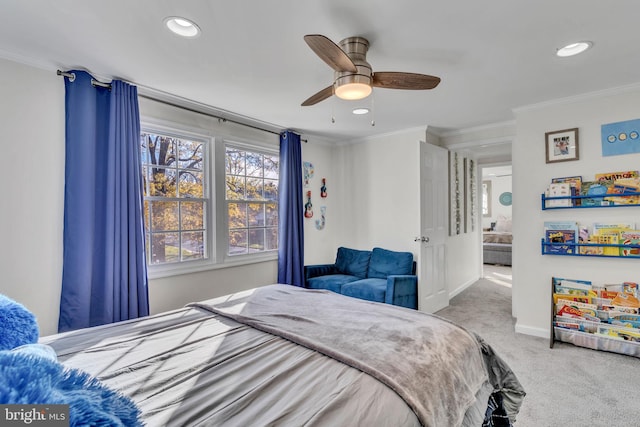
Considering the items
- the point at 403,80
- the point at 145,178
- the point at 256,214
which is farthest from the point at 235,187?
the point at 403,80

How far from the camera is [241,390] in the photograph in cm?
105

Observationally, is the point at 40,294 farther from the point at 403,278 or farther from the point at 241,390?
the point at 403,278

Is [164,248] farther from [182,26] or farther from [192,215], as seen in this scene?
[182,26]

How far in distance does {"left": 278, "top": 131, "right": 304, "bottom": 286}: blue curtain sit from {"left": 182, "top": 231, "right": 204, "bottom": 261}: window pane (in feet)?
3.27

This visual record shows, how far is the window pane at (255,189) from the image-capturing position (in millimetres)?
3752

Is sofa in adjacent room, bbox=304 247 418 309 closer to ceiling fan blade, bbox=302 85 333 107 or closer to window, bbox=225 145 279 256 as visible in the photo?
window, bbox=225 145 279 256

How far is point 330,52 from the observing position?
5.16 ft

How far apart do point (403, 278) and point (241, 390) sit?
2.60 meters

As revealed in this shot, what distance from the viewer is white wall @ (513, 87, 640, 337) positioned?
2.76 meters

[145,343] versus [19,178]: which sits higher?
[19,178]

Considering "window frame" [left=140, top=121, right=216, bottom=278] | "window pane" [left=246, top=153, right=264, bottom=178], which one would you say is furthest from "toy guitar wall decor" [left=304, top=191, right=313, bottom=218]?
"window frame" [left=140, top=121, right=216, bottom=278]

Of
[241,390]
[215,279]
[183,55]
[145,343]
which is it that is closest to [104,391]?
[241,390]

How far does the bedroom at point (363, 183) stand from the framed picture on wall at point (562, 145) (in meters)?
0.06

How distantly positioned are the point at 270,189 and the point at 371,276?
68.7 inches
